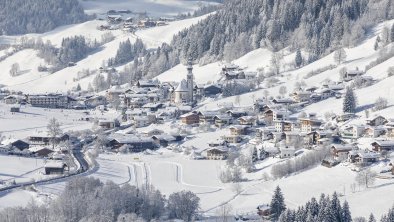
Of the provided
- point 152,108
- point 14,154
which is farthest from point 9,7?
point 14,154

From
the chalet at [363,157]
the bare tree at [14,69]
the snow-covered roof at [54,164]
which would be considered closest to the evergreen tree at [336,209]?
the chalet at [363,157]

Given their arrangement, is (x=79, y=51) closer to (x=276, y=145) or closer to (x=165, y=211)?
(x=276, y=145)

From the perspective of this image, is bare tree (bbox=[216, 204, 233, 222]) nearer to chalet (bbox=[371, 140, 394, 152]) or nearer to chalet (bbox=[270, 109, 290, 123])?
chalet (bbox=[371, 140, 394, 152])

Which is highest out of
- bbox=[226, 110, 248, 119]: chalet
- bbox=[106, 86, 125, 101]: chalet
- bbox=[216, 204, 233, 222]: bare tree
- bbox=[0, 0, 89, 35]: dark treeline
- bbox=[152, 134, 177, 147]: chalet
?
bbox=[0, 0, 89, 35]: dark treeline

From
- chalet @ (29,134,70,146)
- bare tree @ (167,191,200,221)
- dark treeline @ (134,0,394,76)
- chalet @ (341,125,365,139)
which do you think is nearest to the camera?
bare tree @ (167,191,200,221)

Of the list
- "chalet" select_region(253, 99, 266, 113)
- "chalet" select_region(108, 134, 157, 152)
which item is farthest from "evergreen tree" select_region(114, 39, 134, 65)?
"chalet" select_region(108, 134, 157, 152)

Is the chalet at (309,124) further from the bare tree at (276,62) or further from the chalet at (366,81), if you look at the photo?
the bare tree at (276,62)
